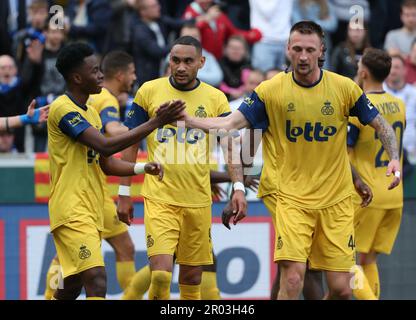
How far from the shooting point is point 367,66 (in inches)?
419

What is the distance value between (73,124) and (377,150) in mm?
3283

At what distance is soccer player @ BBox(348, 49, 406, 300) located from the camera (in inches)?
418

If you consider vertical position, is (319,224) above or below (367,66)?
below

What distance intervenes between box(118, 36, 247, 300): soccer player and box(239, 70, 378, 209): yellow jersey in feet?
1.94

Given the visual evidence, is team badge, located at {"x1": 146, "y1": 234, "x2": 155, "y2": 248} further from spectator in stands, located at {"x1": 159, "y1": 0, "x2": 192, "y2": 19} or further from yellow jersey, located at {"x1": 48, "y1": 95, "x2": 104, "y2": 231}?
spectator in stands, located at {"x1": 159, "y1": 0, "x2": 192, "y2": 19}

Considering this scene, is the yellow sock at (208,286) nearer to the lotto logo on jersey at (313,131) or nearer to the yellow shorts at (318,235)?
the yellow shorts at (318,235)

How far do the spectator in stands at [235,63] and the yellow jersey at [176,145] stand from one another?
15.9 feet

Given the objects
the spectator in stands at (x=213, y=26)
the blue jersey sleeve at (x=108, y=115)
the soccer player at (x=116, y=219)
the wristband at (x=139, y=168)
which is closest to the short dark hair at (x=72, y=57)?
the wristband at (x=139, y=168)

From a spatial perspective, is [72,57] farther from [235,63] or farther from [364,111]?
[235,63]

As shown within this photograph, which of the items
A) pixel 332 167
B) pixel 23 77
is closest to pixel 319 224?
pixel 332 167

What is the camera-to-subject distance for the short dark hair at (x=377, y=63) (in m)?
10.6

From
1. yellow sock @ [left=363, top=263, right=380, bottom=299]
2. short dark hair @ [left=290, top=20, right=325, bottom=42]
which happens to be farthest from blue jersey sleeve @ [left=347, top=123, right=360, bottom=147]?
short dark hair @ [left=290, top=20, right=325, bottom=42]
